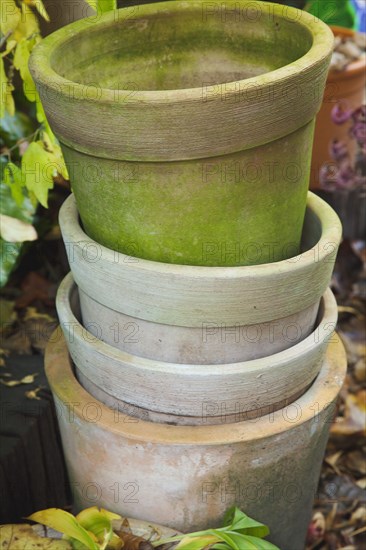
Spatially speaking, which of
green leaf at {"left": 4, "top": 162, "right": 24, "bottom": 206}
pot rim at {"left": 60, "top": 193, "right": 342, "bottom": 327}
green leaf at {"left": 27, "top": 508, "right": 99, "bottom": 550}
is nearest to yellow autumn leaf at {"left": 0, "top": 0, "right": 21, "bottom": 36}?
green leaf at {"left": 4, "top": 162, "right": 24, "bottom": 206}

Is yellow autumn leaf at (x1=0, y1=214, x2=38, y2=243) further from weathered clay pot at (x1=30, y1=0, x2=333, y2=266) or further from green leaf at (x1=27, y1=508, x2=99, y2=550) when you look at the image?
green leaf at (x1=27, y1=508, x2=99, y2=550)

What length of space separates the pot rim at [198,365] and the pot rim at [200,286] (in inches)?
3.3

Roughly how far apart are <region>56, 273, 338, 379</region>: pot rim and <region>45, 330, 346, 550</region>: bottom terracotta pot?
0.40ft

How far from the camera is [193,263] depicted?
1316 mm

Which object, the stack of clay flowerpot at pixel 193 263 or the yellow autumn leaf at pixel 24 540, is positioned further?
the yellow autumn leaf at pixel 24 540

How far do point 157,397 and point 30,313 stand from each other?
1.09 metres

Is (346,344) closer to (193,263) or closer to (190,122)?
(193,263)

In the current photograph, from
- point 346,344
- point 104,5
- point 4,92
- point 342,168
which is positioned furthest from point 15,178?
point 342,168

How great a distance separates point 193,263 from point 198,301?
8cm

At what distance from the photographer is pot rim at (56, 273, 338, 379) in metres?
1.34

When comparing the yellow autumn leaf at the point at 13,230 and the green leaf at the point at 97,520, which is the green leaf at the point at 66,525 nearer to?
the green leaf at the point at 97,520

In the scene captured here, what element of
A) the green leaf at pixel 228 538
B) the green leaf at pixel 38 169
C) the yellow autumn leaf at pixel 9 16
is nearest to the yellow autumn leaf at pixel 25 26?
the yellow autumn leaf at pixel 9 16

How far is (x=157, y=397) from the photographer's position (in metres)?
1.38

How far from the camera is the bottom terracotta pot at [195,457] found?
1396 mm
